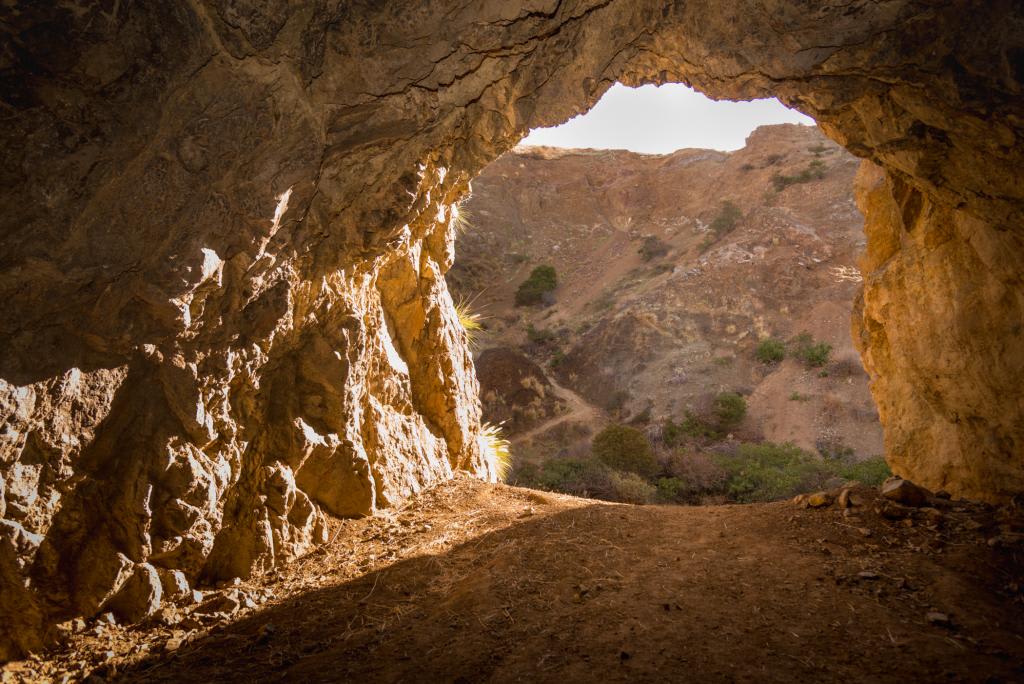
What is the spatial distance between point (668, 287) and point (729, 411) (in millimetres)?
7666

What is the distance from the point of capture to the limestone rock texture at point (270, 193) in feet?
9.50

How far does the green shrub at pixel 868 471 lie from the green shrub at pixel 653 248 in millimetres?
15624

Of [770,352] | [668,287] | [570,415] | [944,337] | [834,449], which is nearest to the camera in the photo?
[944,337]

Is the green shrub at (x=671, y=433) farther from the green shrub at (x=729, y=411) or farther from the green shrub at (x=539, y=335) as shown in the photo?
the green shrub at (x=539, y=335)

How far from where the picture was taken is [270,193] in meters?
3.44

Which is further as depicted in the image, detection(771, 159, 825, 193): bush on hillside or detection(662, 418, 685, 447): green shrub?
detection(771, 159, 825, 193): bush on hillside

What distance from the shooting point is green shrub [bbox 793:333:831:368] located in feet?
56.4

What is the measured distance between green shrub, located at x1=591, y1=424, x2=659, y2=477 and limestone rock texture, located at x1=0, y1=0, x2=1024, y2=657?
25.8 ft

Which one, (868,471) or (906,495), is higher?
(906,495)

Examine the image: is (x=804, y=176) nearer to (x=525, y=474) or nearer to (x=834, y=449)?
(x=834, y=449)

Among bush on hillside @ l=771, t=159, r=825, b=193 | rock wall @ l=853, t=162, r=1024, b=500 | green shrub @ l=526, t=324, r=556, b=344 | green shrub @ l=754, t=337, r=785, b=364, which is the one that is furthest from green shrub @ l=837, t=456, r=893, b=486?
bush on hillside @ l=771, t=159, r=825, b=193

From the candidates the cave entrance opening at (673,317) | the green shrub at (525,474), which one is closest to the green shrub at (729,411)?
the cave entrance opening at (673,317)

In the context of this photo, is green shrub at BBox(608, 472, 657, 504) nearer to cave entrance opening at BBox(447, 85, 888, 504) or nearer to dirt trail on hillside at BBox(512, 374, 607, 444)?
cave entrance opening at BBox(447, 85, 888, 504)

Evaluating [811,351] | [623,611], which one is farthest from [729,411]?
[623,611]
